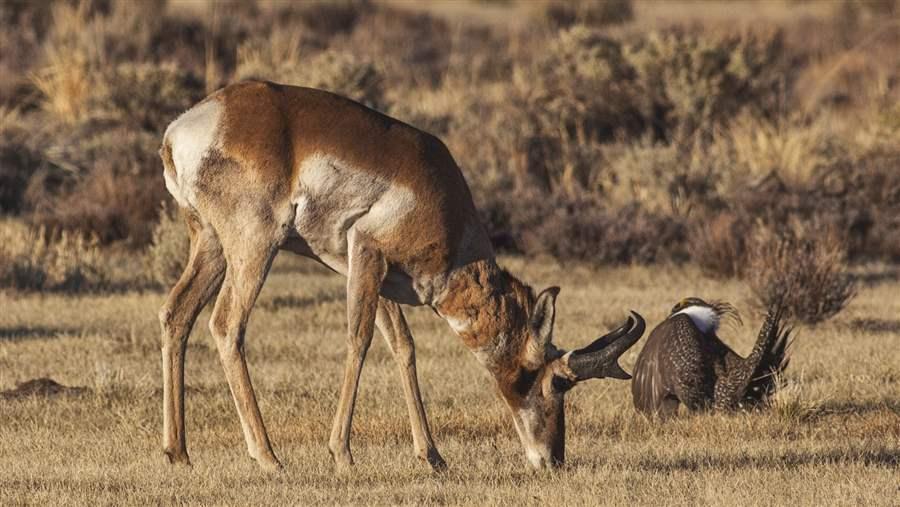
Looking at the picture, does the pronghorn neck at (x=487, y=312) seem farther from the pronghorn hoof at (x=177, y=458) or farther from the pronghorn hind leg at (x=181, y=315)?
the pronghorn hoof at (x=177, y=458)

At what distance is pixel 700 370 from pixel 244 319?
356 cm

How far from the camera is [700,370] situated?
37.9 feet

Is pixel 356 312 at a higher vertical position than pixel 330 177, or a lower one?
lower

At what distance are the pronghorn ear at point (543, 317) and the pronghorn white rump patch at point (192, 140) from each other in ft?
6.19

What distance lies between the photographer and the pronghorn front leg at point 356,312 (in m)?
9.12

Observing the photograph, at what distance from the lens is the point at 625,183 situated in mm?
22188

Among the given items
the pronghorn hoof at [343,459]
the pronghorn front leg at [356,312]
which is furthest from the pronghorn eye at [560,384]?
the pronghorn hoof at [343,459]

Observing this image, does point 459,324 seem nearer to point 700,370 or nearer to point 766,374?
point 700,370

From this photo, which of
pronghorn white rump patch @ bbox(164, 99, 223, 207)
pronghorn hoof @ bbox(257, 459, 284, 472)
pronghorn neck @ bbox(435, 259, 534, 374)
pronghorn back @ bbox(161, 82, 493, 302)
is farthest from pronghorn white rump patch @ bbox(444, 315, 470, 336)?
pronghorn white rump patch @ bbox(164, 99, 223, 207)

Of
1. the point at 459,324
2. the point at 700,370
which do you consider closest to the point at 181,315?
the point at 459,324

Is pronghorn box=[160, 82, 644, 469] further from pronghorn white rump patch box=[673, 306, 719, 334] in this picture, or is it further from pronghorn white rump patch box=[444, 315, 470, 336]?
pronghorn white rump patch box=[673, 306, 719, 334]

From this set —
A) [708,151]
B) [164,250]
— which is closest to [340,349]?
[164,250]

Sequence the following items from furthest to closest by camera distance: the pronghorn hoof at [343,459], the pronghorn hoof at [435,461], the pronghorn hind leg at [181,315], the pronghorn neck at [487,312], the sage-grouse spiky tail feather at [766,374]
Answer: the sage-grouse spiky tail feather at [766,374], the pronghorn hind leg at [181,315], the pronghorn hoof at [435,461], the pronghorn hoof at [343,459], the pronghorn neck at [487,312]

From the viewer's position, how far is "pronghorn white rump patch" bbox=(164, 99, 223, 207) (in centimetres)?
925
